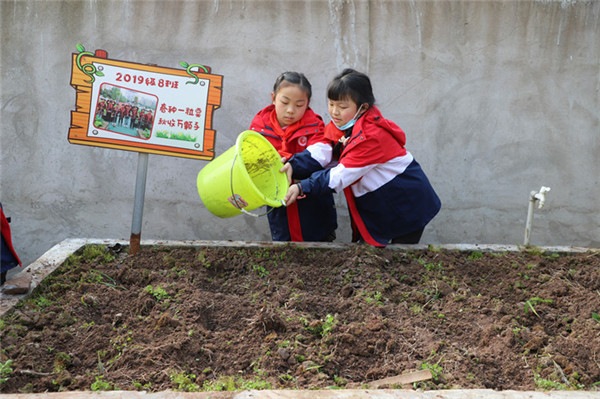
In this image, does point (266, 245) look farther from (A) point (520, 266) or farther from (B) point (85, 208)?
(B) point (85, 208)

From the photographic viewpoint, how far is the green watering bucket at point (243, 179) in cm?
261

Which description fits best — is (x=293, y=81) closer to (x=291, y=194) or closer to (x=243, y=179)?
(x=291, y=194)

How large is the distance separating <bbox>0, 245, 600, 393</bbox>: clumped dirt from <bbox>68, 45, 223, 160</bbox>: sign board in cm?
58

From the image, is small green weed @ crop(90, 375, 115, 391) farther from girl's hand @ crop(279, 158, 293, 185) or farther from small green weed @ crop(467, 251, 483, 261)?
small green weed @ crop(467, 251, 483, 261)

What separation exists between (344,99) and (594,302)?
4.94 feet

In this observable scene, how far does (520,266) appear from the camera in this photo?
9.41 feet

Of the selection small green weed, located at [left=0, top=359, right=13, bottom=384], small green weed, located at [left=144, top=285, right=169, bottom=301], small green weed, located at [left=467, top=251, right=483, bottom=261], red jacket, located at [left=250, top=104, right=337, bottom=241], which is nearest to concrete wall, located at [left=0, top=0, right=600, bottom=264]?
red jacket, located at [left=250, top=104, right=337, bottom=241]

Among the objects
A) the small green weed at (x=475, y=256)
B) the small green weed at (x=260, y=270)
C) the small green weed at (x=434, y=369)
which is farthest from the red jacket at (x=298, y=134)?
the small green weed at (x=434, y=369)

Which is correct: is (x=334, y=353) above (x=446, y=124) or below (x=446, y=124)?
below

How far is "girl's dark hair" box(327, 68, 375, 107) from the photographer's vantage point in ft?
9.65

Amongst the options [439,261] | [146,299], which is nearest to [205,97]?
[146,299]

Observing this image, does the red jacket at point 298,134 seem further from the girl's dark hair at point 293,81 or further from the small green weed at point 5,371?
the small green weed at point 5,371

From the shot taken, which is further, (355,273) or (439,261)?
(439,261)

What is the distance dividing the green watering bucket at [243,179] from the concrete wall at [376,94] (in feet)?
2.88
